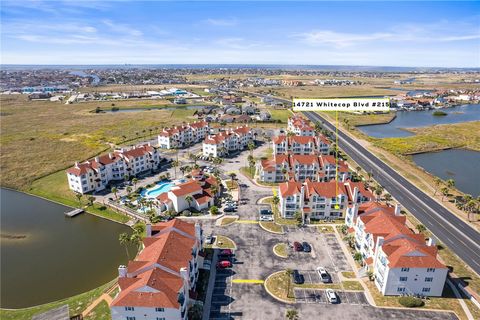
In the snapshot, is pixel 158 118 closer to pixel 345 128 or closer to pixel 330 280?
pixel 345 128

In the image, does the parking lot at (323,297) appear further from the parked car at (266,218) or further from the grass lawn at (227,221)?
the grass lawn at (227,221)

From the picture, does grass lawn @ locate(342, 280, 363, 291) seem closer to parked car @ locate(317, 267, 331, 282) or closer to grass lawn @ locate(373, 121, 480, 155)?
parked car @ locate(317, 267, 331, 282)

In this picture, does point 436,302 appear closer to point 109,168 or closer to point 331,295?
point 331,295

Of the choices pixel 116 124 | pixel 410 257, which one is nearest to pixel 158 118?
pixel 116 124

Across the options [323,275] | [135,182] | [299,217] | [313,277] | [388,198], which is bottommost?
[313,277]

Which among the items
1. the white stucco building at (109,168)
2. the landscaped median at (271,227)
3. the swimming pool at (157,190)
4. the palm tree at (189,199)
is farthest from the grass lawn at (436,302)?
the white stucco building at (109,168)

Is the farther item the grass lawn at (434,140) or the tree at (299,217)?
the grass lawn at (434,140)

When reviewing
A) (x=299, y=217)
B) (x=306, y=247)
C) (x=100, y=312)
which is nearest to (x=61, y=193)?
(x=100, y=312)
